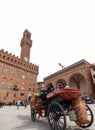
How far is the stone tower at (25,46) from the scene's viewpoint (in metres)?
50.7

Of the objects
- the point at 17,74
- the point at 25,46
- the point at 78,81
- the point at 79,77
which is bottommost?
the point at 78,81

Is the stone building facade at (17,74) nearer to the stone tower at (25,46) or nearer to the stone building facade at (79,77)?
the stone tower at (25,46)

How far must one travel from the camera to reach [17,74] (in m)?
44.1

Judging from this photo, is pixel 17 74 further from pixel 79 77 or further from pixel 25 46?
pixel 79 77

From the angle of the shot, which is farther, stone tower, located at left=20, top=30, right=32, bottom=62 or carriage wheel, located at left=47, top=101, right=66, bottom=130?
stone tower, located at left=20, top=30, right=32, bottom=62

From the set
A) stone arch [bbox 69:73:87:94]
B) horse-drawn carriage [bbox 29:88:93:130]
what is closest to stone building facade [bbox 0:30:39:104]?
stone arch [bbox 69:73:87:94]

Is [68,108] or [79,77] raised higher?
[79,77]

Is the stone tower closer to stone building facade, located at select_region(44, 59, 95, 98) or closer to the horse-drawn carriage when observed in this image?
stone building facade, located at select_region(44, 59, 95, 98)

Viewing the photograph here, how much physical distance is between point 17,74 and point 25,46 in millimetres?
13241

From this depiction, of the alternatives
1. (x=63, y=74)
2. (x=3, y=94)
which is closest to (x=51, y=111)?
(x=63, y=74)

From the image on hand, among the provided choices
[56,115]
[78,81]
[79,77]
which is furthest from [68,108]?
[78,81]

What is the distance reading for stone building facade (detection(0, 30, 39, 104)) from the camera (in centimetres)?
3881

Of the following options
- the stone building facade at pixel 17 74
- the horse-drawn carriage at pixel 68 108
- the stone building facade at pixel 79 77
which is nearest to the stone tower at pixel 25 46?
the stone building facade at pixel 17 74

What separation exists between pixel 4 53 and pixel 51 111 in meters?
40.5
